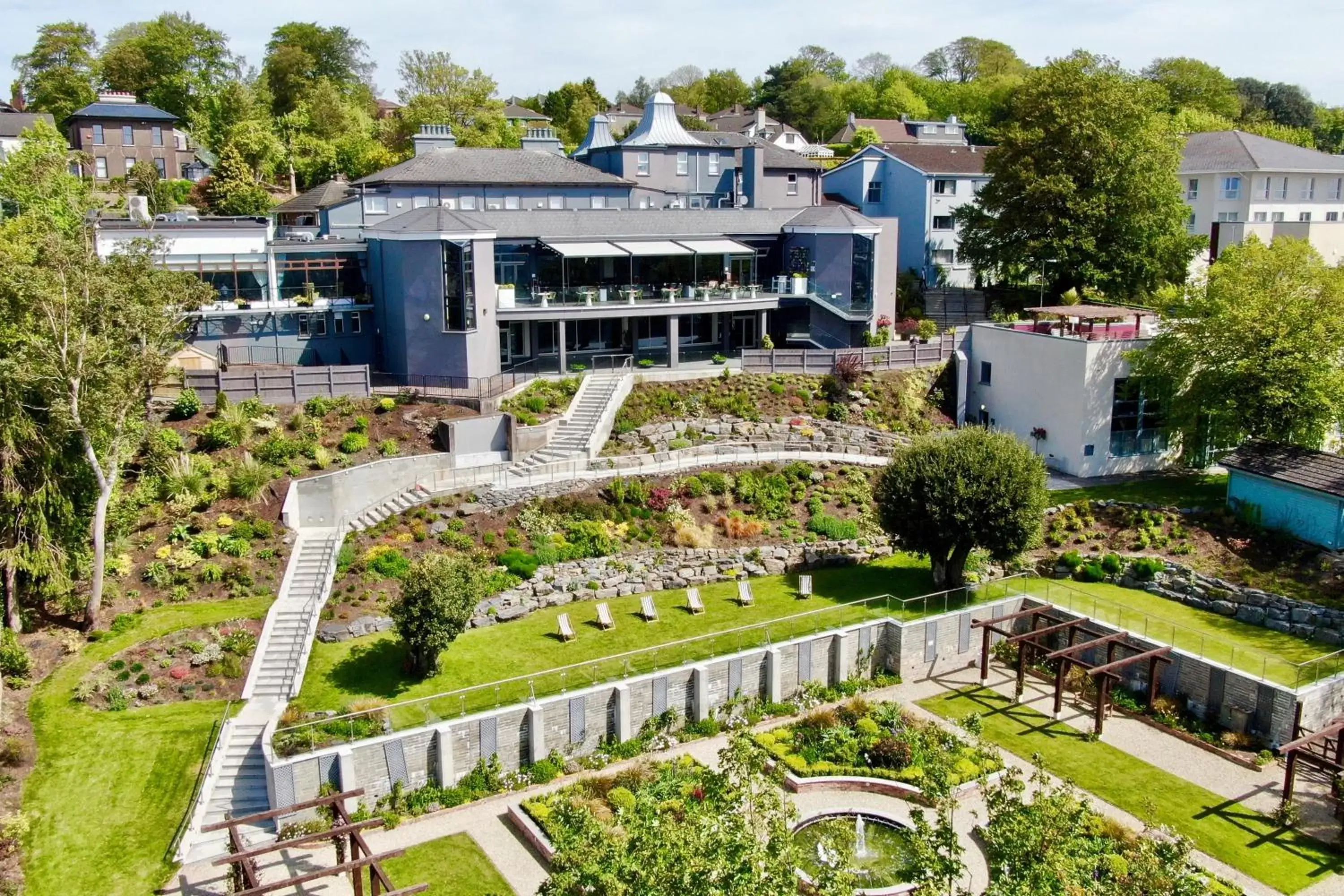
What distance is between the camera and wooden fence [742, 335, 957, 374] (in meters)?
46.2

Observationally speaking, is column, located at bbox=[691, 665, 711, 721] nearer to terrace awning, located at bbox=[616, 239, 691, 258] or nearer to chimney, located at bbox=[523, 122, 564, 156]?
terrace awning, located at bbox=[616, 239, 691, 258]

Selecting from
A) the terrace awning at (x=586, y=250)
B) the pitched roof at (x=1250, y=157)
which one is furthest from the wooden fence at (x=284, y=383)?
the pitched roof at (x=1250, y=157)

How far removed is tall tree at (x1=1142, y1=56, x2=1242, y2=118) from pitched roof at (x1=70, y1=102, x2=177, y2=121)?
82.7 meters

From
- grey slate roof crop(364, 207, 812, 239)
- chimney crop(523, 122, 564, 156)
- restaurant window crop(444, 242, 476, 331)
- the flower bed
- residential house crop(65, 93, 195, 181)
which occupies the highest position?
residential house crop(65, 93, 195, 181)

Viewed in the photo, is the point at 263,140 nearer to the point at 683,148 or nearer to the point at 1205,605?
the point at 683,148

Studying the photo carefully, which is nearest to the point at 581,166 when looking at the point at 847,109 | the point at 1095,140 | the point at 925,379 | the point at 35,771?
the point at 925,379

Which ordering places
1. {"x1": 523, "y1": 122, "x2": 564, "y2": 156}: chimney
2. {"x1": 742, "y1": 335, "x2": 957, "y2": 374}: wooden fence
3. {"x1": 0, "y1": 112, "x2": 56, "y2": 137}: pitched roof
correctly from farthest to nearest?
1. {"x1": 0, "y1": 112, "x2": 56, "y2": 137}: pitched roof
2. {"x1": 523, "y1": 122, "x2": 564, "y2": 156}: chimney
3. {"x1": 742, "y1": 335, "x2": 957, "y2": 374}: wooden fence

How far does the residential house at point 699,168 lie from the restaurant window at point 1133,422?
72.4 feet

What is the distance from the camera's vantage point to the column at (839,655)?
99.6 feet

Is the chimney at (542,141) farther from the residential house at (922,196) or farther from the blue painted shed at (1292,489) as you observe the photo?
the blue painted shed at (1292,489)

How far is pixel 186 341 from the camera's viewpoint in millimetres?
43344

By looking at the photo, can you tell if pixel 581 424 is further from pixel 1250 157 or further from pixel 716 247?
pixel 1250 157

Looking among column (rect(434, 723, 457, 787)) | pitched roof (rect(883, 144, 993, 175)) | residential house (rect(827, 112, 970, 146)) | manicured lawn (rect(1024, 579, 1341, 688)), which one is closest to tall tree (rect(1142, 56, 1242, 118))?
residential house (rect(827, 112, 970, 146))

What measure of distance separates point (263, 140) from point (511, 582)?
50723mm
